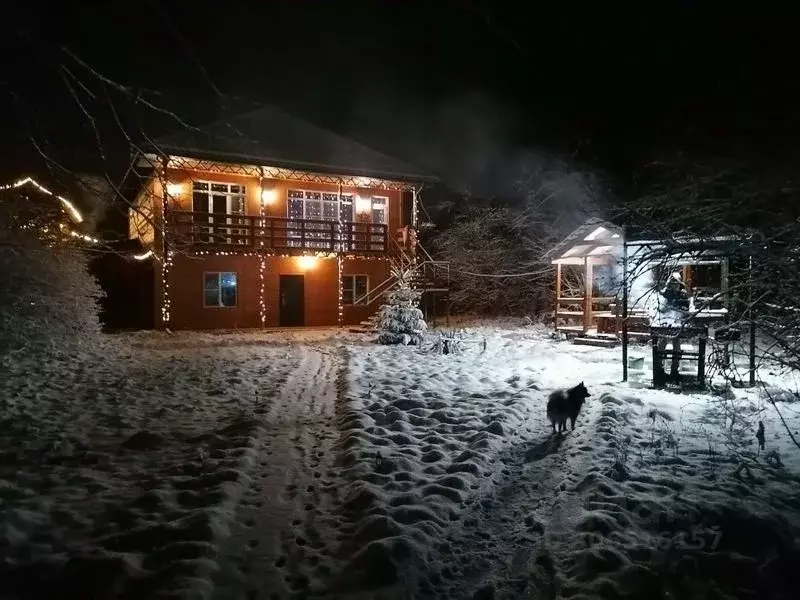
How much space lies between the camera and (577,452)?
6.85 meters

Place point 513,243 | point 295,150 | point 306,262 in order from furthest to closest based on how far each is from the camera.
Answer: point 513,243 < point 295,150 < point 306,262

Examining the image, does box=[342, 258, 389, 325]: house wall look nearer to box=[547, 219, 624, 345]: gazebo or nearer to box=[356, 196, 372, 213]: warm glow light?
box=[356, 196, 372, 213]: warm glow light

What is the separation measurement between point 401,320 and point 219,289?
30.3ft

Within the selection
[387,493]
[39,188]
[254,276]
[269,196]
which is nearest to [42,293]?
[39,188]

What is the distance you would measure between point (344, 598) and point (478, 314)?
29.8 metres

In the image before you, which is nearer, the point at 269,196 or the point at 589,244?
the point at 589,244

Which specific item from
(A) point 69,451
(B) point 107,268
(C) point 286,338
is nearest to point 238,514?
(A) point 69,451

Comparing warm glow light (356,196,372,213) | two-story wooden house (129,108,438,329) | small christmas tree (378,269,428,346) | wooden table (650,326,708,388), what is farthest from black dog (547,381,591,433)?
warm glow light (356,196,372,213)

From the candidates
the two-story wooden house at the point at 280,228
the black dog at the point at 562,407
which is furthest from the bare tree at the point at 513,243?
the black dog at the point at 562,407

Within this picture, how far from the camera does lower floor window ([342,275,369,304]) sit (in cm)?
2552

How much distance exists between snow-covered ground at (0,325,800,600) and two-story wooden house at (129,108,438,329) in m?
12.3

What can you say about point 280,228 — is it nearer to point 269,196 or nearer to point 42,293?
point 269,196

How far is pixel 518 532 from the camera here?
15.6 ft

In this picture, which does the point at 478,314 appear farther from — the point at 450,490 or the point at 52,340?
the point at 450,490
